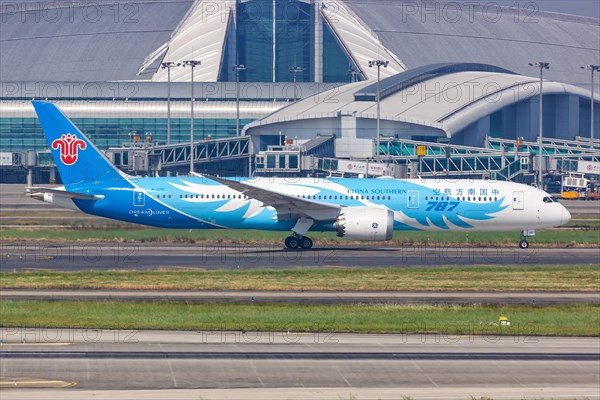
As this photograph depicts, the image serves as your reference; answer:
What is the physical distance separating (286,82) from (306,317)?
112635 mm

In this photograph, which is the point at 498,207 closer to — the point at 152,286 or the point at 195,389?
the point at 152,286

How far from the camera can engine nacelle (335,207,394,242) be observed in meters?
53.6

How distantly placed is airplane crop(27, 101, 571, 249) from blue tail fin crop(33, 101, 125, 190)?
50 mm

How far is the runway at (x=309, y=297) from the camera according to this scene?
121ft

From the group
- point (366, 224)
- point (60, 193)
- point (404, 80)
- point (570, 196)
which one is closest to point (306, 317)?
point (366, 224)

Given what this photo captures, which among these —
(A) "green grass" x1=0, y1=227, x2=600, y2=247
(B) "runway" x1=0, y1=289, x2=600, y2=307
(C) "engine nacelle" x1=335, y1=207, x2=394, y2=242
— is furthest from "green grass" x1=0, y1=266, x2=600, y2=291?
(A) "green grass" x1=0, y1=227, x2=600, y2=247

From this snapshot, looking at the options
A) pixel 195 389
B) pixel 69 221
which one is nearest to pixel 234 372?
pixel 195 389

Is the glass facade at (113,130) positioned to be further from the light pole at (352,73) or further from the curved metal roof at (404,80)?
the light pole at (352,73)

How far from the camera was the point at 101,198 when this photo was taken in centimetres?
5575

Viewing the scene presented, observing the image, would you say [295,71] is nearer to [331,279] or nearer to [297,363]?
[331,279]

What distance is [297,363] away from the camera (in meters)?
27.0

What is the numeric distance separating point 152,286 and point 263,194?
14787 millimetres

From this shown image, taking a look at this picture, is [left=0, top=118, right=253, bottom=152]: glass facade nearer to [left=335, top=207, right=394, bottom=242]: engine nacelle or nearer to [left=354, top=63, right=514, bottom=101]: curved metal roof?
[left=354, top=63, right=514, bottom=101]: curved metal roof

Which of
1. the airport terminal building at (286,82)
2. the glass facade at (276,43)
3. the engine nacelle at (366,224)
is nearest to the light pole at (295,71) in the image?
the airport terminal building at (286,82)
